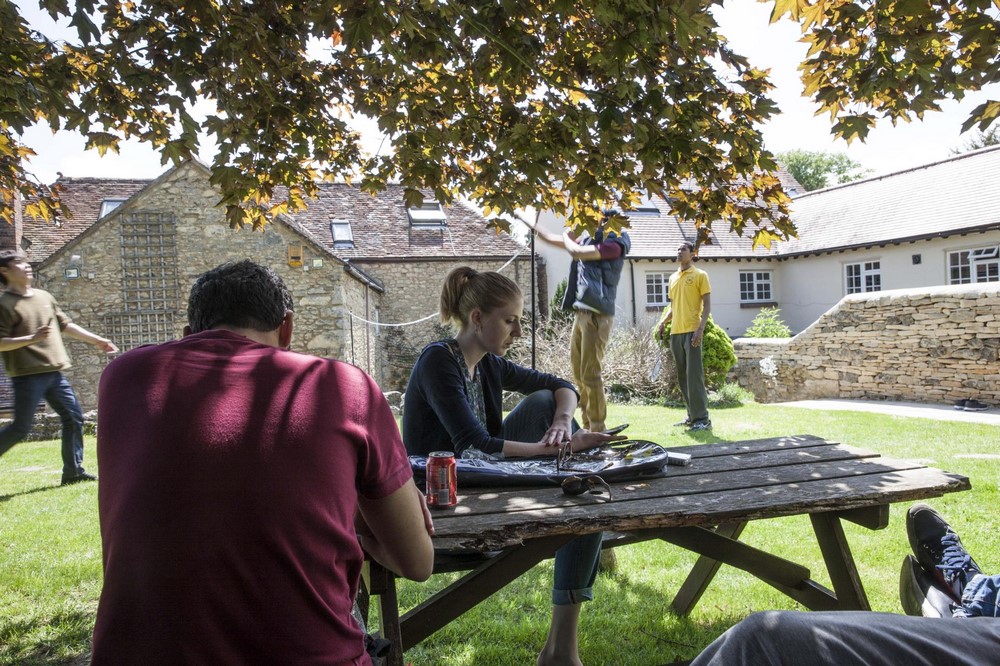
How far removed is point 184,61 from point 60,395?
4200 mm

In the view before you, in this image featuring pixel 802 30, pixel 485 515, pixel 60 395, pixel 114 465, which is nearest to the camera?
pixel 114 465

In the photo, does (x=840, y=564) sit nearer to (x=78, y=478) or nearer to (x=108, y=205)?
(x=78, y=478)

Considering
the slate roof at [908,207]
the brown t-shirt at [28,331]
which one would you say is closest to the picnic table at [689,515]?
the brown t-shirt at [28,331]

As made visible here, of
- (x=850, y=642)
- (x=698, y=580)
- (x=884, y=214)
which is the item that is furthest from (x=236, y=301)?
(x=884, y=214)

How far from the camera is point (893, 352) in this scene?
38.9 ft

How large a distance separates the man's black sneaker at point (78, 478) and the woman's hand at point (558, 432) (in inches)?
210

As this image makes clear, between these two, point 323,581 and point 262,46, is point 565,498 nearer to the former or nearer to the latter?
point 323,581

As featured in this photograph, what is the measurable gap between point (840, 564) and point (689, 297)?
5538mm

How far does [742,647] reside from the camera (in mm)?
1436

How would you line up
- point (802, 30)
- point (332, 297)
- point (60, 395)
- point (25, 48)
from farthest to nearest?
point (332, 297) < point (60, 395) < point (25, 48) < point (802, 30)

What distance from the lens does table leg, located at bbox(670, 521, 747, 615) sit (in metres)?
2.97

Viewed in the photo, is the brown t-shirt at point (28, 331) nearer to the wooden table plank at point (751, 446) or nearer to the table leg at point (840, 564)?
the wooden table plank at point (751, 446)

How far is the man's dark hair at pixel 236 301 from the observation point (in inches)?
61.3

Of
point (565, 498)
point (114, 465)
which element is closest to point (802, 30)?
point (565, 498)
